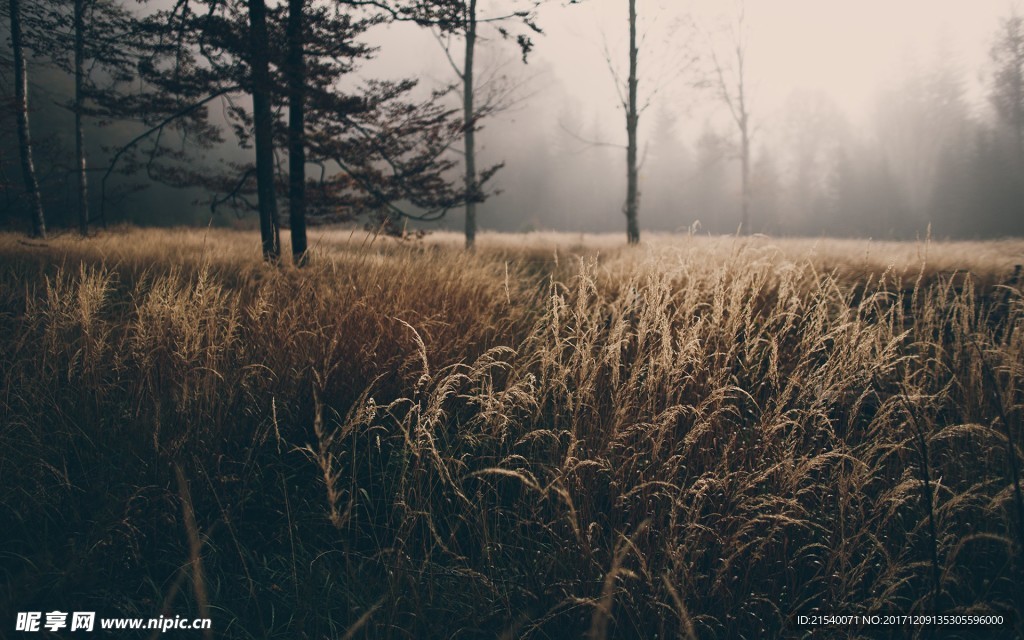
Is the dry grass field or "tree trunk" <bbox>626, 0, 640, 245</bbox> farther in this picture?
"tree trunk" <bbox>626, 0, 640, 245</bbox>

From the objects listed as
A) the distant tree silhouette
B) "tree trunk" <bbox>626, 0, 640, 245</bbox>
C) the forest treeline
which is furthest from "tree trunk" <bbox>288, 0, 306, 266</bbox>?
the distant tree silhouette

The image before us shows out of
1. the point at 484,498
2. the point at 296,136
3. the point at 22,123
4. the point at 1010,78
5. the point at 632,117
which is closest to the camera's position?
the point at 484,498

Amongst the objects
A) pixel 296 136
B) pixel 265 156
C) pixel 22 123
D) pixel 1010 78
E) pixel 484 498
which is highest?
pixel 1010 78

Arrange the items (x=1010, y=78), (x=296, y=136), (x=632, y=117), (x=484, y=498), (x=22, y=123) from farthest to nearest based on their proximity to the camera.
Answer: (x=1010, y=78)
(x=632, y=117)
(x=22, y=123)
(x=296, y=136)
(x=484, y=498)

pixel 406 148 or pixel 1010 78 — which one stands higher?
pixel 1010 78

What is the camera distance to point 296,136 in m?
5.84

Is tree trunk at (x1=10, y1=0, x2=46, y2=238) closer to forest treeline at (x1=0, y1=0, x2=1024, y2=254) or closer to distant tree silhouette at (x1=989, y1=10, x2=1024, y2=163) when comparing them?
forest treeline at (x1=0, y1=0, x2=1024, y2=254)

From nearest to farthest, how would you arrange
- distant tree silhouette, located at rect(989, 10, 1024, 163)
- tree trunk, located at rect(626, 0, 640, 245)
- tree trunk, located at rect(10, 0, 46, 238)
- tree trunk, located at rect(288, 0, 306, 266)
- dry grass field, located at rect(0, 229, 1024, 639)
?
dry grass field, located at rect(0, 229, 1024, 639) → tree trunk, located at rect(288, 0, 306, 266) → tree trunk, located at rect(10, 0, 46, 238) → tree trunk, located at rect(626, 0, 640, 245) → distant tree silhouette, located at rect(989, 10, 1024, 163)

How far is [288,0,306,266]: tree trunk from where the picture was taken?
5.52 meters

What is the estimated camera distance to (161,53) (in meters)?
5.46

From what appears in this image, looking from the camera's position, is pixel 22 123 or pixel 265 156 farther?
pixel 22 123

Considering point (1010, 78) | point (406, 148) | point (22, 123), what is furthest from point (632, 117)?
point (1010, 78)

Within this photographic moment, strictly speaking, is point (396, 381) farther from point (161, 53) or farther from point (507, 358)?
point (161, 53)

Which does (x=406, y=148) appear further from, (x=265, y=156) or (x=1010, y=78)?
(x=1010, y=78)
